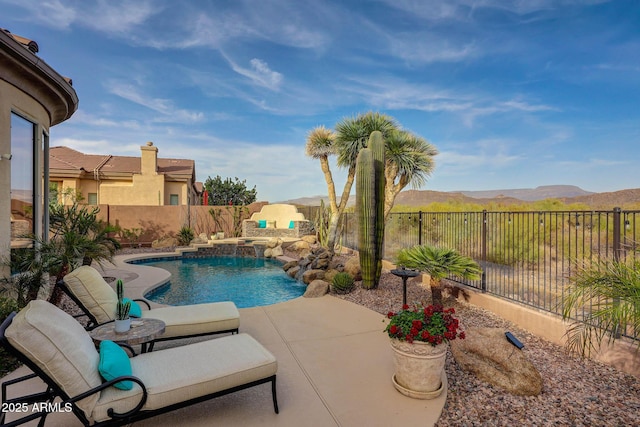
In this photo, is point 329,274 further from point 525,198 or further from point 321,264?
point 525,198

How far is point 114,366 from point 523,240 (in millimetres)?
6704

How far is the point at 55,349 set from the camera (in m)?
1.95

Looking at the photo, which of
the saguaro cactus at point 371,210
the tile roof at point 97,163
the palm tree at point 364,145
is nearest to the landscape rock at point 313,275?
the saguaro cactus at point 371,210

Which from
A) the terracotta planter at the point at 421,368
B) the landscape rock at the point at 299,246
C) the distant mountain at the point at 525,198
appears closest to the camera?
the terracotta planter at the point at 421,368

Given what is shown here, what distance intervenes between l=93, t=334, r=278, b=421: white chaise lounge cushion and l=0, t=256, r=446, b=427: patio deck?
18cm

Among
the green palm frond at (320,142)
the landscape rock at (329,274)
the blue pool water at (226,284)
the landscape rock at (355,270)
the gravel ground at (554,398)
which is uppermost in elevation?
the green palm frond at (320,142)

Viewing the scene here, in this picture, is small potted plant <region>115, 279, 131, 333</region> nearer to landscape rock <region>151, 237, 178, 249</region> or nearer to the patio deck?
the patio deck

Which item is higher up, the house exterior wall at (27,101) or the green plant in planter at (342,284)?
the house exterior wall at (27,101)

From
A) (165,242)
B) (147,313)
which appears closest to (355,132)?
(147,313)

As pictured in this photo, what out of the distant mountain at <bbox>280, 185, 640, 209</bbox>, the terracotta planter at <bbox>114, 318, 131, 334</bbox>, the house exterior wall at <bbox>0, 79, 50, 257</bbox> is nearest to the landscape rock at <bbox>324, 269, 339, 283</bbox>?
the terracotta planter at <bbox>114, 318, 131, 334</bbox>

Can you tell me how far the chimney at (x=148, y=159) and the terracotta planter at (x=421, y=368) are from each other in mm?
19853

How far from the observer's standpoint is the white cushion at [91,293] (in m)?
3.45

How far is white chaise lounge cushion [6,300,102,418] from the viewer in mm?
1857

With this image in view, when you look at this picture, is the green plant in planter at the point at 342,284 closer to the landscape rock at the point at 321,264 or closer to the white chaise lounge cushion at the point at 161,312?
the landscape rock at the point at 321,264
